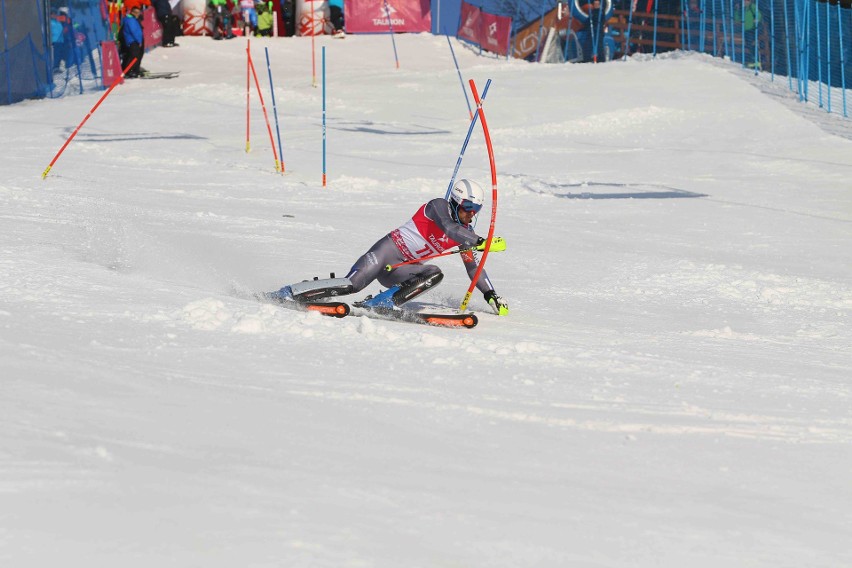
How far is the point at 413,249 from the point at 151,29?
24.5 metres

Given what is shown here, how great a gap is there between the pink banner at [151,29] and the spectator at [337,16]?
212 inches

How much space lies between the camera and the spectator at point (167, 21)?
3222 cm

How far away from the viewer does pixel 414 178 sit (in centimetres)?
1847

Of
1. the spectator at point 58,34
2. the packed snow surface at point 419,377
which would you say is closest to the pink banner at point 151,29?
the spectator at point 58,34

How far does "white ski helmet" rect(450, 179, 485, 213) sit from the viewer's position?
31.9 feet

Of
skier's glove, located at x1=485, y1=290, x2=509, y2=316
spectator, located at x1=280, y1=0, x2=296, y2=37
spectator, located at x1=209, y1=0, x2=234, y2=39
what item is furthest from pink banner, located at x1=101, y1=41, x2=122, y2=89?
skier's glove, located at x1=485, y1=290, x2=509, y2=316

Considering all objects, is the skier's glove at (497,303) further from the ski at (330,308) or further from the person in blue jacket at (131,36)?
the person in blue jacket at (131,36)

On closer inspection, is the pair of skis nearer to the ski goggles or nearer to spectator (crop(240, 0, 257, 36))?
the ski goggles

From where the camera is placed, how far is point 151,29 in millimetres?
32531

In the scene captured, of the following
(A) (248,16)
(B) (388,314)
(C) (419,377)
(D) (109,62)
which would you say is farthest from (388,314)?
(A) (248,16)

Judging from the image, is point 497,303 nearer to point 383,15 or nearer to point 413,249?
point 413,249

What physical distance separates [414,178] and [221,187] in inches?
120

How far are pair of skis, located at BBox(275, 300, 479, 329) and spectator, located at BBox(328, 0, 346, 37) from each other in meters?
27.3

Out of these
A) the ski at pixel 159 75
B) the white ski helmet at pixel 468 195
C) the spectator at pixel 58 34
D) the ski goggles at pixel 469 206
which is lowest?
the ski goggles at pixel 469 206
